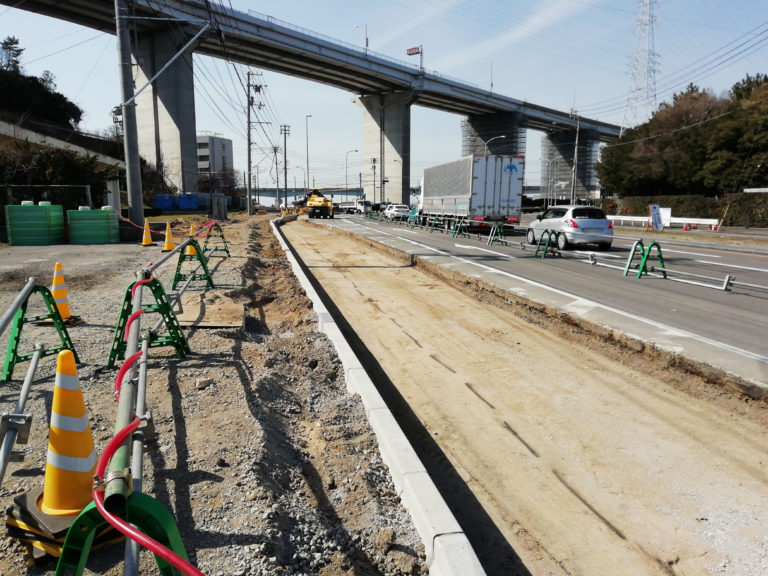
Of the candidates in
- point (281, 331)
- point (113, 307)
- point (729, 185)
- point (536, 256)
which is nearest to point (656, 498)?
point (281, 331)

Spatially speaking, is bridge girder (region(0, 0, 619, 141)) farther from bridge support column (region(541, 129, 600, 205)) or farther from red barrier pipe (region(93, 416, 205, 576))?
red barrier pipe (region(93, 416, 205, 576))

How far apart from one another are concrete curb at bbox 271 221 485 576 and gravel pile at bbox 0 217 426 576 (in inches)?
4.3

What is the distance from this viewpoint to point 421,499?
3.28m

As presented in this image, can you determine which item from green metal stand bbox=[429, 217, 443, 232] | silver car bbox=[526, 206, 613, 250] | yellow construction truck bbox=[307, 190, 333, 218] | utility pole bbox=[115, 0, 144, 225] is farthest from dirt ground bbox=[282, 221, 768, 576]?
yellow construction truck bbox=[307, 190, 333, 218]

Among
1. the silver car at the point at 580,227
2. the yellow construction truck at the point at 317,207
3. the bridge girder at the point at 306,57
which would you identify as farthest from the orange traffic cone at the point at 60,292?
the yellow construction truck at the point at 317,207

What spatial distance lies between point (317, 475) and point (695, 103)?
61.7 meters

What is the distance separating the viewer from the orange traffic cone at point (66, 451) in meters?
2.68

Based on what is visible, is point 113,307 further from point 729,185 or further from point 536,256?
point 729,185

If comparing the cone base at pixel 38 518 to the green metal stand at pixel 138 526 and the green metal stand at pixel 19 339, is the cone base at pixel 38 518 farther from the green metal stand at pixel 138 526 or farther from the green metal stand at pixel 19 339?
Result: the green metal stand at pixel 19 339

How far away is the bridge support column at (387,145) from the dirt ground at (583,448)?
82.8 metres

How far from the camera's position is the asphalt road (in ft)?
22.5

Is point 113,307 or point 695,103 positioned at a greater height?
point 695,103

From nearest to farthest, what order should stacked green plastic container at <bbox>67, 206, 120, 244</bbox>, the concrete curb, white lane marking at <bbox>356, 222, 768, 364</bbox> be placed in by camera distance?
the concrete curb, white lane marking at <bbox>356, 222, 768, 364</bbox>, stacked green plastic container at <bbox>67, 206, 120, 244</bbox>

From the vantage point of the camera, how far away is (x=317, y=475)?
3932 mm
